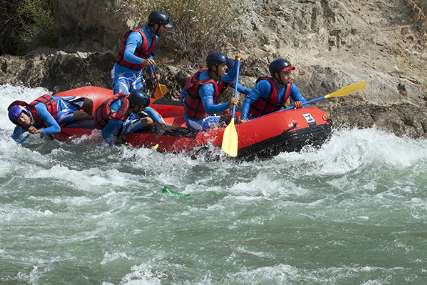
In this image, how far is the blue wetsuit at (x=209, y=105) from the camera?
25.1ft

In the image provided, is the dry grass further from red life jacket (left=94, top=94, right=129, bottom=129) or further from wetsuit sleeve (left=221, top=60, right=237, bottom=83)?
red life jacket (left=94, top=94, right=129, bottom=129)

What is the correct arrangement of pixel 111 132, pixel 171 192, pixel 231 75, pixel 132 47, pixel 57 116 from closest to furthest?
pixel 171 192, pixel 111 132, pixel 231 75, pixel 57 116, pixel 132 47

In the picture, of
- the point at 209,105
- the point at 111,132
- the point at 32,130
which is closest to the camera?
the point at 209,105

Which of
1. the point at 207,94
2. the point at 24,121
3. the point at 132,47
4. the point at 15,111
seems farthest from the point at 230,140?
the point at 15,111

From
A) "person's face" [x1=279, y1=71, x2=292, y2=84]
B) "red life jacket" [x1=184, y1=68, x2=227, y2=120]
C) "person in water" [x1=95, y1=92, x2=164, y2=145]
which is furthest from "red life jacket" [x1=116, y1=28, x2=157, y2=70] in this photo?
"person's face" [x1=279, y1=71, x2=292, y2=84]

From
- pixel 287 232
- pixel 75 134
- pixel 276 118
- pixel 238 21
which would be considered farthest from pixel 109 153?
pixel 238 21

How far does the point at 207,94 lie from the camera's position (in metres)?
7.70

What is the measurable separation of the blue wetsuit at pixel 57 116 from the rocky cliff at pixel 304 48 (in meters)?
2.10

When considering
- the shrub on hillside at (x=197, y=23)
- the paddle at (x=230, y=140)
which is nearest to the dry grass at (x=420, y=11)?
the shrub on hillside at (x=197, y=23)

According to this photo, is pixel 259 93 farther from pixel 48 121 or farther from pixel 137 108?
pixel 48 121

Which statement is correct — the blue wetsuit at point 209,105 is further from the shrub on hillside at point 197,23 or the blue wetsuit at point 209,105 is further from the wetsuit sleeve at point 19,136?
the shrub on hillside at point 197,23

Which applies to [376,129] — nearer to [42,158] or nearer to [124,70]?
[124,70]

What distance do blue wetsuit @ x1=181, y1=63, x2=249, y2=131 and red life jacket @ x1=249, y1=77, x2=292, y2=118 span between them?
24 cm

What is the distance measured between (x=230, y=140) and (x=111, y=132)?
62.6 inches
